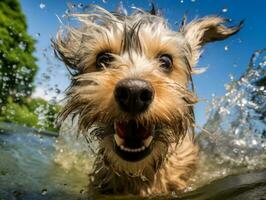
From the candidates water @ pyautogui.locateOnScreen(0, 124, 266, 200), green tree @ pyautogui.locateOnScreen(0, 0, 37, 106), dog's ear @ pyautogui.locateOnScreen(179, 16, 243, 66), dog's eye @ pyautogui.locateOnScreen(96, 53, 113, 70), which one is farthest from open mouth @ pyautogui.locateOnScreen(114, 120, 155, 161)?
green tree @ pyautogui.locateOnScreen(0, 0, 37, 106)

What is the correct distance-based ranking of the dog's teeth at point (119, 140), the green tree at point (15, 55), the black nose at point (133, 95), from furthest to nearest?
the green tree at point (15, 55) → the dog's teeth at point (119, 140) → the black nose at point (133, 95)

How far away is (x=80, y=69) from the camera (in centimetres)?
623

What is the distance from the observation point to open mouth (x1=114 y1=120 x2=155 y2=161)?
16.7 feet

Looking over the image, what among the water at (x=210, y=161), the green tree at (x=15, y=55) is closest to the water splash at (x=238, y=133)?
the water at (x=210, y=161)

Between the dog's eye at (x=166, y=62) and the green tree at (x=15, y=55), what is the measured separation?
1962cm

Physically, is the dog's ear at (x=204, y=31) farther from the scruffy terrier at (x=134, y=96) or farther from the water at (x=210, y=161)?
the water at (x=210, y=161)

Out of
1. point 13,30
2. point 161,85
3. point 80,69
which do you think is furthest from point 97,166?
point 13,30

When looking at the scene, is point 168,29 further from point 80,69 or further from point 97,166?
point 97,166

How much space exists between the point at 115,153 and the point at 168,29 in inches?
78.1

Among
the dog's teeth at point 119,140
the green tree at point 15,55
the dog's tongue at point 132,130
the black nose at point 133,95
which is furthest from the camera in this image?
the green tree at point 15,55

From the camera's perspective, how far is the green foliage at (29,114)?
23.7 metres

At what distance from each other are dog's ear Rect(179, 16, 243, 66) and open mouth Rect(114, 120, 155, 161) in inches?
84.2

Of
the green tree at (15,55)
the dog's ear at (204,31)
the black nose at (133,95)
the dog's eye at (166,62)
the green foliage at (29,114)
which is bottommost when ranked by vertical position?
the black nose at (133,95)

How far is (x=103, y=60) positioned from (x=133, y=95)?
1315 millimetres
